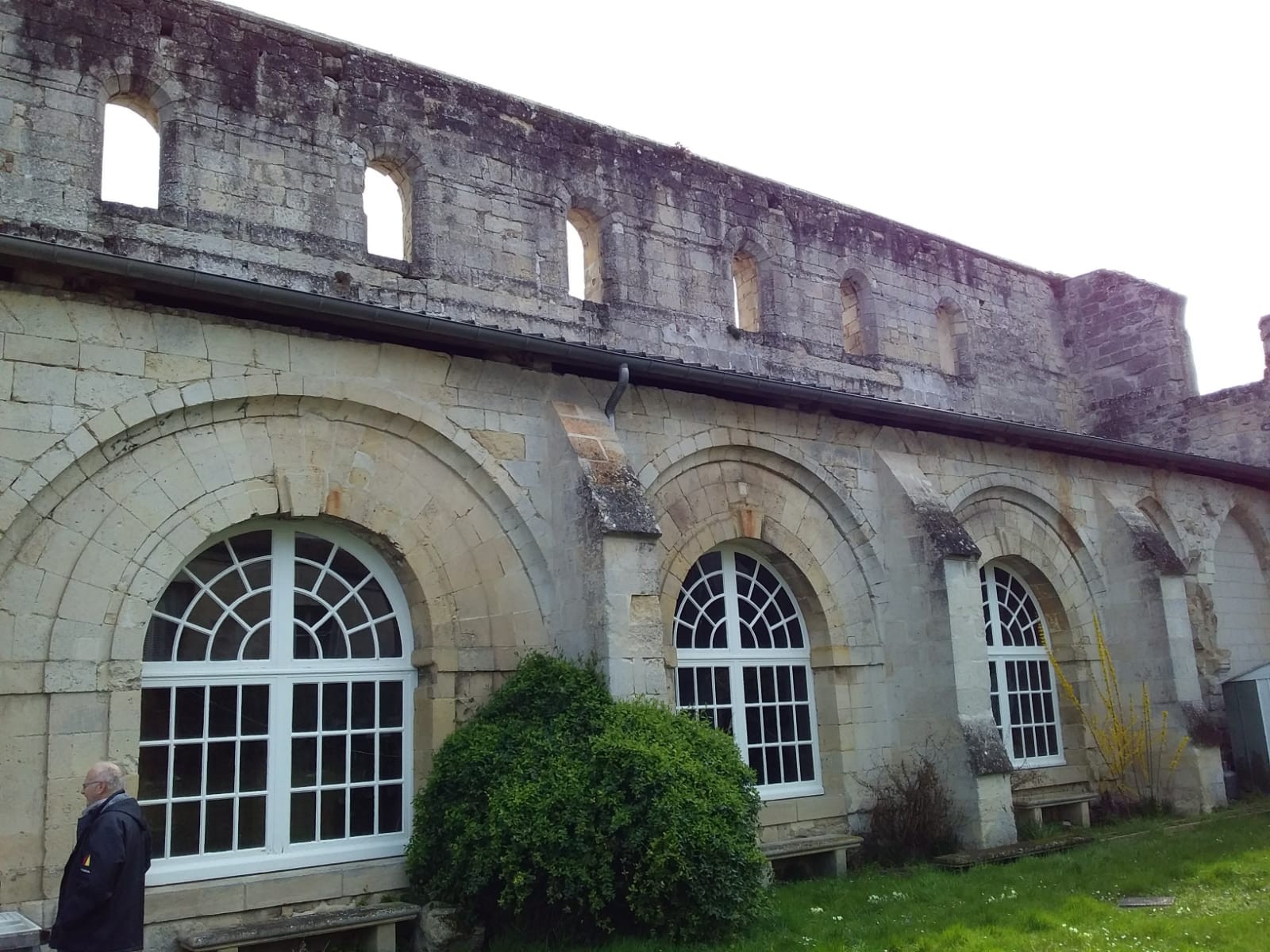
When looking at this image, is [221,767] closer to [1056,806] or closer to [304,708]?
[304,708]

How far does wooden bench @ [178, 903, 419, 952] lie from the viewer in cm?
650

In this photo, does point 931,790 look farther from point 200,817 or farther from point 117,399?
point 117,399

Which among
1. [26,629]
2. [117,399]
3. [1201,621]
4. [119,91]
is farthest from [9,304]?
[1201,621]

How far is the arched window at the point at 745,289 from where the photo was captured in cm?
1255

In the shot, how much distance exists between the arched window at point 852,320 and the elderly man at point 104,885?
10.1m

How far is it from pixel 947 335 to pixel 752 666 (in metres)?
6.50

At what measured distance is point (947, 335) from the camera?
1468 centimetres

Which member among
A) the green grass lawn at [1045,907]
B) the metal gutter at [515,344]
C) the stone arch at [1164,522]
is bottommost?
the green grass lawn at [1045,907]

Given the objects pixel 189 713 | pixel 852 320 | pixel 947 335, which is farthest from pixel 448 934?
pixel 947 335

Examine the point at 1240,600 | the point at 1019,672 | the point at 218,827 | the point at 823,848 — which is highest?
the point at 1240,600

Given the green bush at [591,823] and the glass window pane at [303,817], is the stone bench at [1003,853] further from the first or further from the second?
the glass window pane at [303,817]

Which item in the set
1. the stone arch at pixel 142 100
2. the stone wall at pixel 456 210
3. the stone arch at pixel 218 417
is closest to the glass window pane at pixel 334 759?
the stone arch at pixel 218 417

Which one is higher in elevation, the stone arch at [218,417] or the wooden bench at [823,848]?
the stone arch at [218,417]

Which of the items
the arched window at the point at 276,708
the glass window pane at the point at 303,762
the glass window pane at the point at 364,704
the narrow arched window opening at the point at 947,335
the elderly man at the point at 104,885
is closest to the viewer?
the elderly man at the point at 104,885
